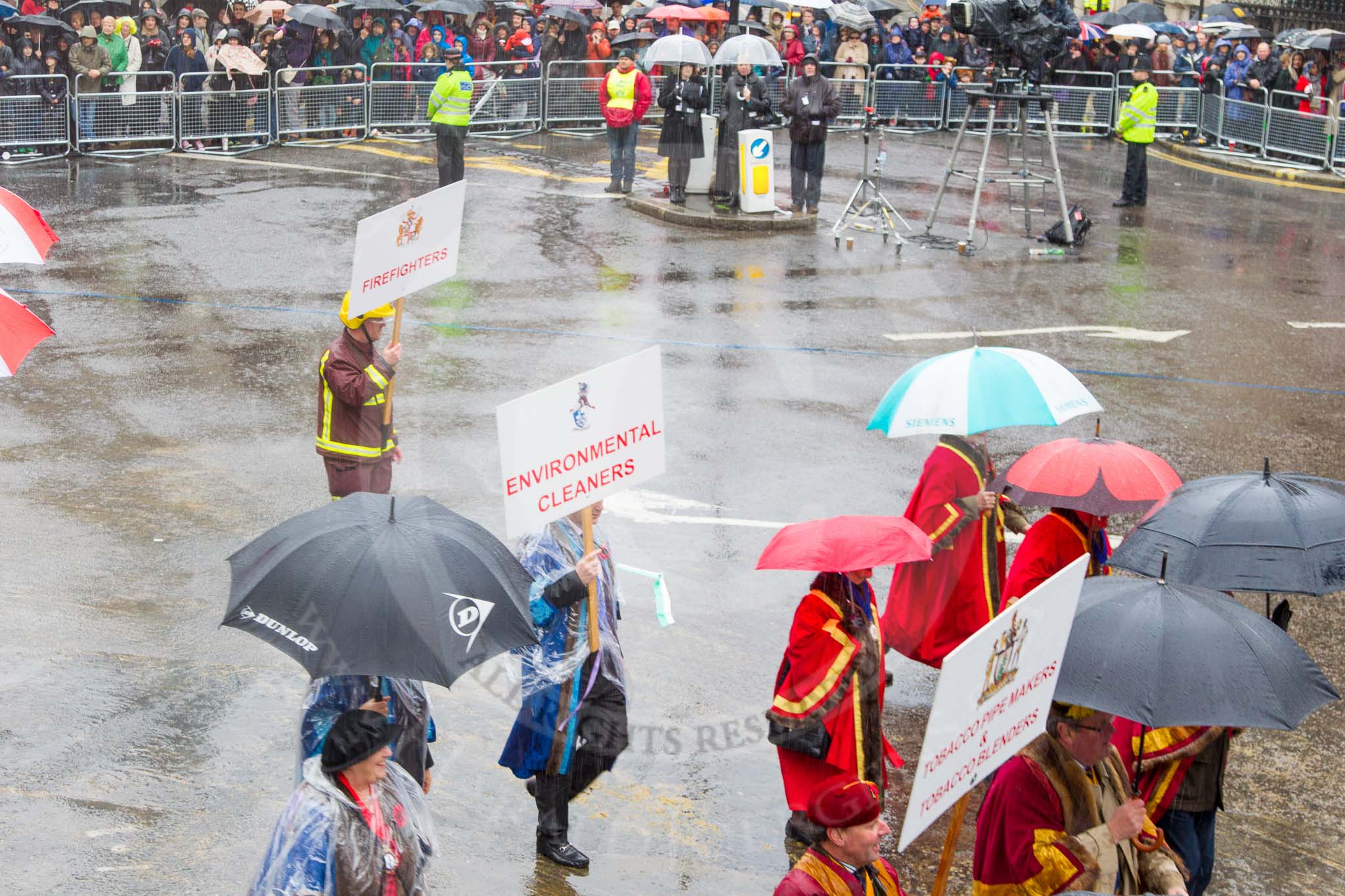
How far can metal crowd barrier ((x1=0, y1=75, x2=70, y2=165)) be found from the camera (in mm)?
21641

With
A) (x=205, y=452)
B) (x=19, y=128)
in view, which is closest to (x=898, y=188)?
(x=19, y=128)

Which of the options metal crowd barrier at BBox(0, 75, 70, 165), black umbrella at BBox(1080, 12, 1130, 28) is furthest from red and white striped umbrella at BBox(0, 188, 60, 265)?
black umbrella at BBox(1080, 12, 1130, 28)

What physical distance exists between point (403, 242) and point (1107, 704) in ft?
15.9

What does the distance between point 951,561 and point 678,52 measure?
13745mm

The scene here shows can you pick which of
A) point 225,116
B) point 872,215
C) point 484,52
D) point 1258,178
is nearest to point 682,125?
point 872,215

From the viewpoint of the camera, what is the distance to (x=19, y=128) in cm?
2177

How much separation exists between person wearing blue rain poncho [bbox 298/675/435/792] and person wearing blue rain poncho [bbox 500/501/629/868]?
2.28 ft

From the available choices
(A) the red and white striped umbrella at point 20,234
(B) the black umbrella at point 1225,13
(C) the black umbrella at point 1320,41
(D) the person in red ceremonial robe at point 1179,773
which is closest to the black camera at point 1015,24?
(C) the black umbrella at point 1320,41

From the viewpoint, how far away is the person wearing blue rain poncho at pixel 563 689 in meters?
6.17

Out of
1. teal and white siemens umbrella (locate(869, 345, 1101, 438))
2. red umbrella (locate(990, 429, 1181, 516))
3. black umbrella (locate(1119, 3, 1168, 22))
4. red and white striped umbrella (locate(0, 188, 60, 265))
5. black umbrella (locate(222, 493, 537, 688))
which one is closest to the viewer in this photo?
black umbrella (locate(222, 493, 537, 688))

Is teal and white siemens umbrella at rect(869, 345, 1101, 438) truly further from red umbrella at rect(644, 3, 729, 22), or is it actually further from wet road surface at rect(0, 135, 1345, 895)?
red umbrella at rect(644, 3, 729, 22)

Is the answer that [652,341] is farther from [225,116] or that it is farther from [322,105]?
[322,105]

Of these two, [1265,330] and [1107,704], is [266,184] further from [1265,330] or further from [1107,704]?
[1107,704]

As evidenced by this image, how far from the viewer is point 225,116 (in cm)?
2339
